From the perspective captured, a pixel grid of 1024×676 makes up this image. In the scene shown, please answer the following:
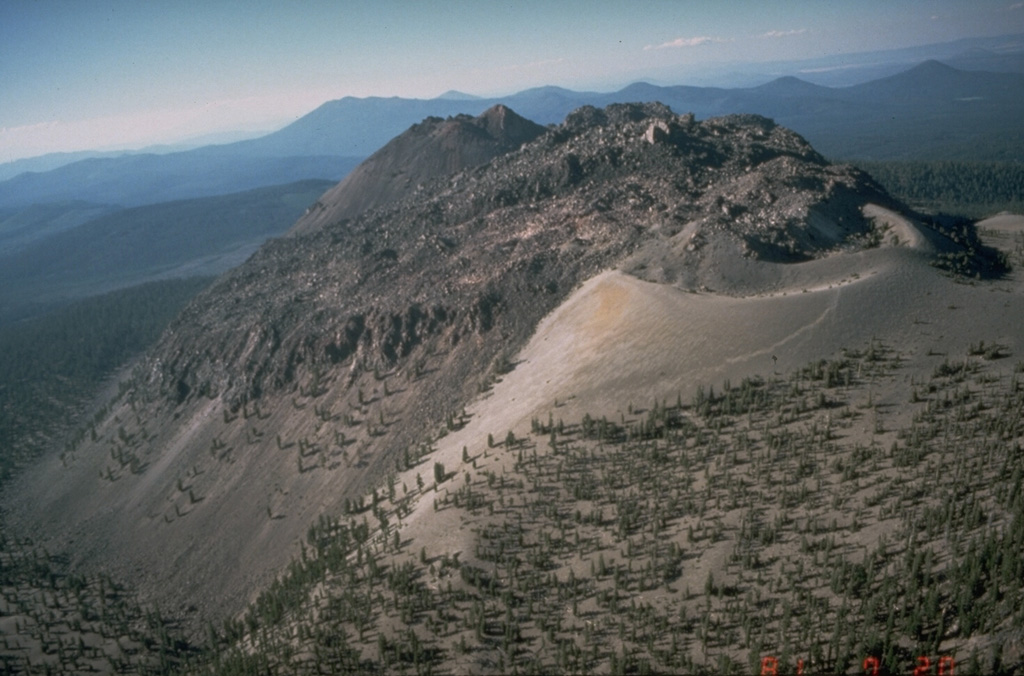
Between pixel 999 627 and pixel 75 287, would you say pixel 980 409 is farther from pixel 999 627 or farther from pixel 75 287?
pixel 75 287

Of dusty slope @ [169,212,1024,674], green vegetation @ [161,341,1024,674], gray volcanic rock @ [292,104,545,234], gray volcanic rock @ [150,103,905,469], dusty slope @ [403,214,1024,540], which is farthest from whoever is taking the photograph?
gray volcanic rock @ [292,104,545,234]

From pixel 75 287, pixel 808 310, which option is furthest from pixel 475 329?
pixel 75 287

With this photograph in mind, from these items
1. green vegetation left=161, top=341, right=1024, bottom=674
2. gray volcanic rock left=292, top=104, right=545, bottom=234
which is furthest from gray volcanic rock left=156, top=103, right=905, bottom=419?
gray volcanic rock left=292, top=104, right=545, bottom=234

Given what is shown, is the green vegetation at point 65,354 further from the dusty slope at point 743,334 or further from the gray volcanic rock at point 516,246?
the dusty slope at point 743,334

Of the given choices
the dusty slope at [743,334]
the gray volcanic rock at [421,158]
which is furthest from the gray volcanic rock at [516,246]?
the gray volcanic rock at [421,158]

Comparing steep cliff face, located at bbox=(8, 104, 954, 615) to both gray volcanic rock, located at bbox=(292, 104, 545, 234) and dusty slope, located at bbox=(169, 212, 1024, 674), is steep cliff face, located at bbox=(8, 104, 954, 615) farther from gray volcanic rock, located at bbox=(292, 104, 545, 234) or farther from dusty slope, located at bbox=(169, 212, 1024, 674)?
gray volcanic rock, located at bbox=(292, 104, 545, 234)
